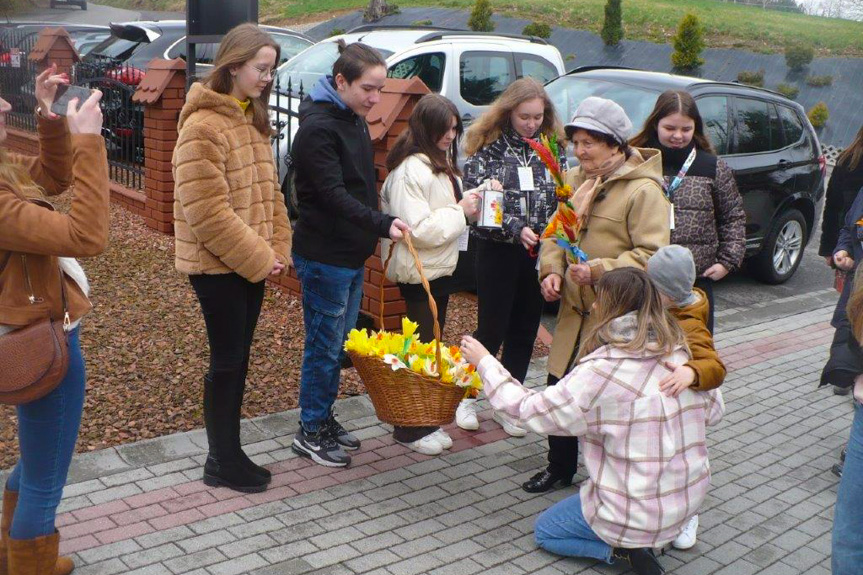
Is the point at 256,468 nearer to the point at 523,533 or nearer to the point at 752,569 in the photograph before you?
the point at 523,533

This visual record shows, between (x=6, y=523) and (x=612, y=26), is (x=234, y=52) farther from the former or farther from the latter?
(x=612, y=26)

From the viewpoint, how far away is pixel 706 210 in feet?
15.9

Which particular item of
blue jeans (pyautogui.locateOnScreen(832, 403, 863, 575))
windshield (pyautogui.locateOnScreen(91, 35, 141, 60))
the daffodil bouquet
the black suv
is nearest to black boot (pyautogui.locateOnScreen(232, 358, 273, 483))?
the daffodil bouquet

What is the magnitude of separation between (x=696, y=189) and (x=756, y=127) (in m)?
4.70

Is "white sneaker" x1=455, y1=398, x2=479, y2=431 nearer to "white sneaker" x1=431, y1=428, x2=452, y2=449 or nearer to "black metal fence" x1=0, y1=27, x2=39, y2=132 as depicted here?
"white sneaker" x1=431, y1=428, x2=452, y2=449

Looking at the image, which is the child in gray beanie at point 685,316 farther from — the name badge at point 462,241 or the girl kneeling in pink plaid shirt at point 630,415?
the name badge at point 462,241

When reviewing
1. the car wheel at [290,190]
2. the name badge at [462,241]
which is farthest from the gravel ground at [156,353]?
the name badge at [462,241]

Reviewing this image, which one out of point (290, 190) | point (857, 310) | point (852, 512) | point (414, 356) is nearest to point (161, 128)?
point (290, 190)

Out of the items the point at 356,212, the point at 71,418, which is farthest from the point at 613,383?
the point at 71,418

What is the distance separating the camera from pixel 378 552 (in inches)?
155

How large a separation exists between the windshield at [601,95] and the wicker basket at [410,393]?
425 centimetres

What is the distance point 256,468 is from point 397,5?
99.3 ft

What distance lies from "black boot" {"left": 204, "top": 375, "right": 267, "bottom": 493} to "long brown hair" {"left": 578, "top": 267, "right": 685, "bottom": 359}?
5.50 feet

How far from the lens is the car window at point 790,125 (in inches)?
368
